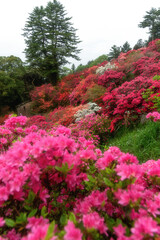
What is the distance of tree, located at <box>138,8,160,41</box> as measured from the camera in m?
19.4

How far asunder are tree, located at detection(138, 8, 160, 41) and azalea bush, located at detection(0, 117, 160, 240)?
950 inches

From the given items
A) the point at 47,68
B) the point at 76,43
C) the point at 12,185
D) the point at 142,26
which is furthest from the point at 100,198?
the point at 142,26

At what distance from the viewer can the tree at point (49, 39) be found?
1313cm

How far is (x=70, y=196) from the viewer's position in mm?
1134

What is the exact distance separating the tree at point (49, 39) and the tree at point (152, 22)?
38.0ft

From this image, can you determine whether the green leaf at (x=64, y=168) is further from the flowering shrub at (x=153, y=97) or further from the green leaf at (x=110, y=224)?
the flowering shrub at (x=153, y=97)

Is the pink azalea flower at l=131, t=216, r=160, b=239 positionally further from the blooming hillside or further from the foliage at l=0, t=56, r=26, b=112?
the foliage at l=0, t=56, r=26, b=112

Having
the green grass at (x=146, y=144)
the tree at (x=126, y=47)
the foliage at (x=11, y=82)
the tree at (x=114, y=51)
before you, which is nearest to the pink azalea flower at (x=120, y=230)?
the green grass at (x=146, y=144)

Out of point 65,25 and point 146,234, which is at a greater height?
point 65,25

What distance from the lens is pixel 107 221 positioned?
31.5 inches

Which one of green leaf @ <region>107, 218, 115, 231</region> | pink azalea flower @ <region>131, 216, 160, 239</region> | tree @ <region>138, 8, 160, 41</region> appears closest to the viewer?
pink azalea flower @ <region>131, 216, 160, 239</region>

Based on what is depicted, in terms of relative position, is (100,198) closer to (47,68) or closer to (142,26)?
(47,68)

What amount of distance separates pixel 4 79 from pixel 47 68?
139 inches

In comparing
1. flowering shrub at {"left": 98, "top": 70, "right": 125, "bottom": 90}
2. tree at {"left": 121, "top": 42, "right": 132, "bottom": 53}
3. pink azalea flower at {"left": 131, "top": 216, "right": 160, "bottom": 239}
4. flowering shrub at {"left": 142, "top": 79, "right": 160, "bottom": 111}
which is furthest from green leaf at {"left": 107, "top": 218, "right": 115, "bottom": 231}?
tree at {"left": 121, "top": 42, "right": 132, "bottom": 53}
